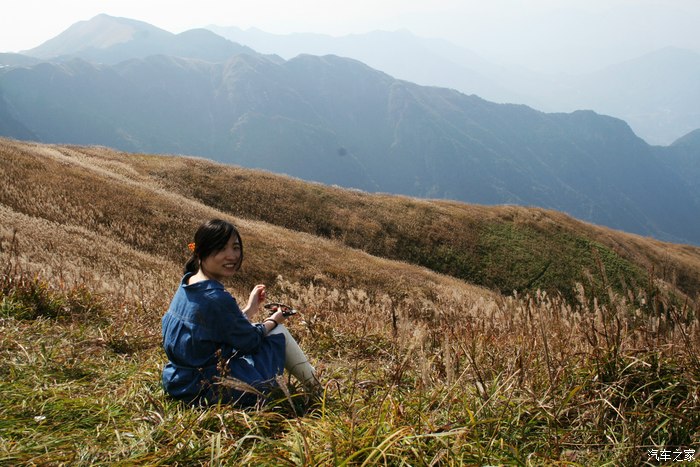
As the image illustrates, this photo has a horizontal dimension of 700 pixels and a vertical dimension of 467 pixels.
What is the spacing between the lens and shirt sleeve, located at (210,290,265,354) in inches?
154

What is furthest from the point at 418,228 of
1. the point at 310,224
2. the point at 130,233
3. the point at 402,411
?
the point at 402,411

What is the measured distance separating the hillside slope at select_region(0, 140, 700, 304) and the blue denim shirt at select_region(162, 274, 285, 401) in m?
13.1

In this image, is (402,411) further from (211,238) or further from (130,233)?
(130,233)

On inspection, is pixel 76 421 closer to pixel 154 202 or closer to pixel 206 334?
pixel 206 334

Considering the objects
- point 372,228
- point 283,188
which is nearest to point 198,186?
point 283,188

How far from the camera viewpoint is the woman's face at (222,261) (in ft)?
14.1

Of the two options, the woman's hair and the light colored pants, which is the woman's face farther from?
the light colored pants

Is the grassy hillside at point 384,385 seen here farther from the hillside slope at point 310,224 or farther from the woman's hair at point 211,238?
the hillside slope at point 310,224

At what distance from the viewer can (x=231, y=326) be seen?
3.96m

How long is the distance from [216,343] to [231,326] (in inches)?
8.2

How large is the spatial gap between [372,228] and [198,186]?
48.1 ft

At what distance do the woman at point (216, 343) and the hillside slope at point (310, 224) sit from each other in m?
13.0

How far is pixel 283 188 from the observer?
41438mm

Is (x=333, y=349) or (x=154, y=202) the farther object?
(x=154, y=202)
